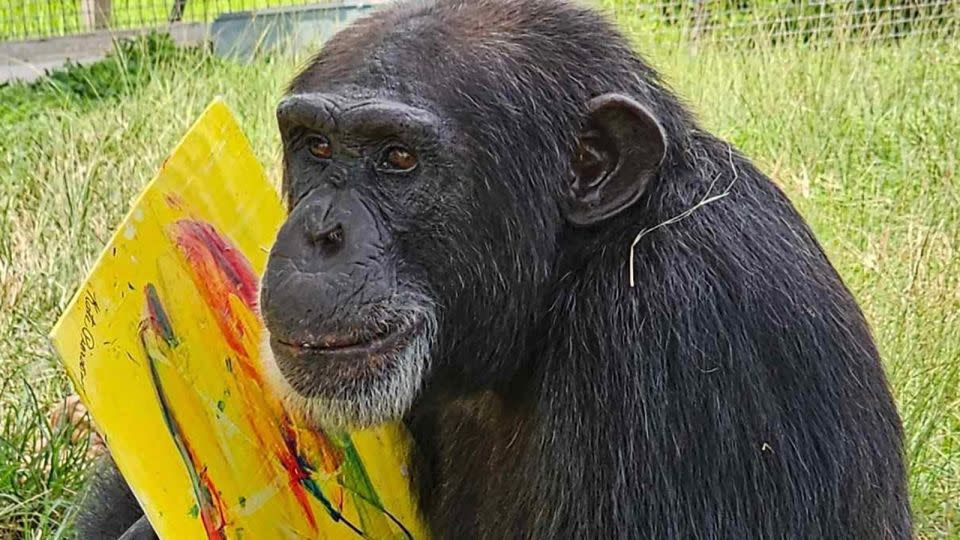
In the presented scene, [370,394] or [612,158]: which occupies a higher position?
[612,158]

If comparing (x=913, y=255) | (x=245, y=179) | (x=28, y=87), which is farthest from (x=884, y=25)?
(x=245, y=179)

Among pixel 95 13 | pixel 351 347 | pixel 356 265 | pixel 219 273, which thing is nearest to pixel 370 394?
pixel 351 347

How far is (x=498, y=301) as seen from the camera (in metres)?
2.46

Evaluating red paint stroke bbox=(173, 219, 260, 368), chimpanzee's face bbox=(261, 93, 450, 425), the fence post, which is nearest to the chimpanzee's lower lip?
chimpanzee's face bbox=(261, 93, 450, 425)

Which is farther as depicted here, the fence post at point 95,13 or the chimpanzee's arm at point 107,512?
the fence post at point 95,13

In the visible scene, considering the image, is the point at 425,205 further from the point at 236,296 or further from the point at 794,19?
the point at 794,19

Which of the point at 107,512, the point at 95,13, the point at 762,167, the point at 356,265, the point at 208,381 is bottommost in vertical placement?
the point at 107,512

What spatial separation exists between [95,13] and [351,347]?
7534 mm

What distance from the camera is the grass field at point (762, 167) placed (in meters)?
3.62

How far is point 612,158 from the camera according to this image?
2.46 meters

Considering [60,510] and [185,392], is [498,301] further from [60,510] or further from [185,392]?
[60,510]

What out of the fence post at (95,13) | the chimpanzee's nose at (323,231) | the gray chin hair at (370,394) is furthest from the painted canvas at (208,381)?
the fence post at (95,13)

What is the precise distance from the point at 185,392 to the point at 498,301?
27.0 inches
